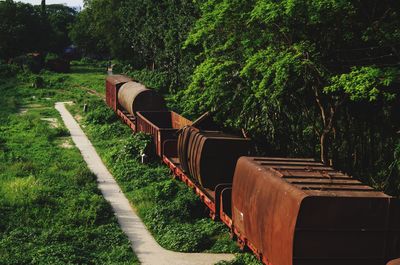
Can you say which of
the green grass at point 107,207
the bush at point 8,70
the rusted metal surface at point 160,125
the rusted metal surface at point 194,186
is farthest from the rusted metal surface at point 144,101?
the bush at point 8,70

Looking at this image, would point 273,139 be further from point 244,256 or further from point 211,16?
point 244,256

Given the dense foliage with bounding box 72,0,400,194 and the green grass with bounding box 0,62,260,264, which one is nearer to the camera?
the dense foliage with bounding box 72,0,400,194

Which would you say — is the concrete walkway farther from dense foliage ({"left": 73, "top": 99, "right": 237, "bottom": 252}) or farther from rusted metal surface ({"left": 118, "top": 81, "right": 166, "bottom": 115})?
rusted metal surface ({"left": 118, "top": 81, "right": 166, "bottom": 115})

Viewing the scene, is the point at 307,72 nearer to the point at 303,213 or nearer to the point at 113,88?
the point at 303,213

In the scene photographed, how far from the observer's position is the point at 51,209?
63.2 ft

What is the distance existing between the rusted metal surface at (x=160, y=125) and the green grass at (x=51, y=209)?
3.70 metres

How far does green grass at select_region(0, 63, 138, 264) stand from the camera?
1546 cm

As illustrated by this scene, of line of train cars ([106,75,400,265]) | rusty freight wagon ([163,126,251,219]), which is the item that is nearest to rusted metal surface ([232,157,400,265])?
line of train cars ([106,75,400,265])

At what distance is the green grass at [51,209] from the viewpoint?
609 inches

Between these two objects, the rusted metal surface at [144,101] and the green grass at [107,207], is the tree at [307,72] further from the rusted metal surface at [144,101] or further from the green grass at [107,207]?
the rusted metal surface at [144,101]

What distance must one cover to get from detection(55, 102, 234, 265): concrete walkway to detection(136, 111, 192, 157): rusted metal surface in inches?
115

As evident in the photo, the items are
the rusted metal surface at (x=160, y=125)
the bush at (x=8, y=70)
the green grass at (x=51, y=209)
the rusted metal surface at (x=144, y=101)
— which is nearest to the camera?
the green grass at (x=51, y=209)

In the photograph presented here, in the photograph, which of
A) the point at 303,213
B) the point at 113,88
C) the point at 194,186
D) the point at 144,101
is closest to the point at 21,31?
the point at 113,88

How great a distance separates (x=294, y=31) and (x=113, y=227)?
8.90m
